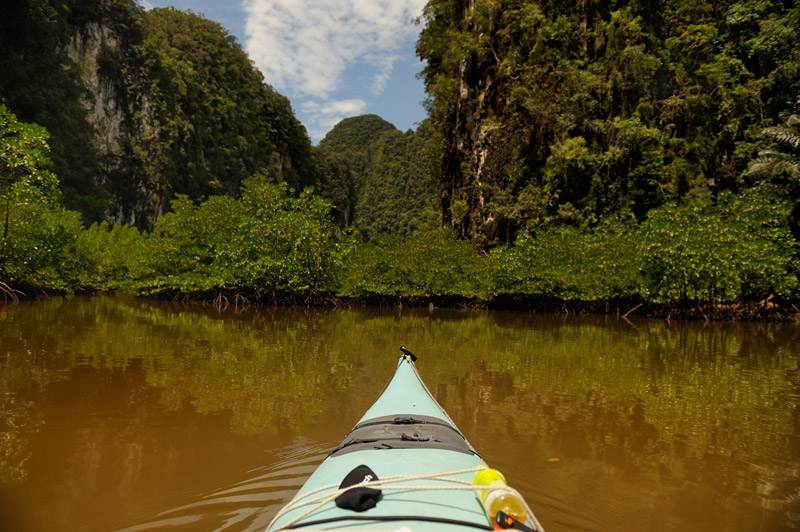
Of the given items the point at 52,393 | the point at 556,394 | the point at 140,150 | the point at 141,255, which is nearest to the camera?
the point at 52,393

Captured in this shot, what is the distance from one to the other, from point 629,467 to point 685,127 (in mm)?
17370

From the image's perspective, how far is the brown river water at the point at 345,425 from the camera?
8.21 ft

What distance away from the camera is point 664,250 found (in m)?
12.9

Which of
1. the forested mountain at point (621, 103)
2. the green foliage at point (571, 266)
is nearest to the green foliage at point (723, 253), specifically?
the green foliage at point (571, 266)

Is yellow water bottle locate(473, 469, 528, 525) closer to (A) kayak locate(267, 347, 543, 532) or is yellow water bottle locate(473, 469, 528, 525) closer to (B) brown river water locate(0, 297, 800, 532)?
(A) kayak locate(267, 347, 543, 532)

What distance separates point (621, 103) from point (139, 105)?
3502 cm

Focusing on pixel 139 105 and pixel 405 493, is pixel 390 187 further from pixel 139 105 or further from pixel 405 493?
pixel 405 493

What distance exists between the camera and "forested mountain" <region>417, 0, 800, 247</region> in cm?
1518

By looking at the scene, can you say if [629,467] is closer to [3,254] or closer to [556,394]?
[556,394]

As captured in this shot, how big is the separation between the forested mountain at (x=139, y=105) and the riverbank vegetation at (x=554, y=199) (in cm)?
1125

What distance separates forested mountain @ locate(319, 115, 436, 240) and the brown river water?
40728 millimetres

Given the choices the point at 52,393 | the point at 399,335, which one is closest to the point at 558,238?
the point at 399,335

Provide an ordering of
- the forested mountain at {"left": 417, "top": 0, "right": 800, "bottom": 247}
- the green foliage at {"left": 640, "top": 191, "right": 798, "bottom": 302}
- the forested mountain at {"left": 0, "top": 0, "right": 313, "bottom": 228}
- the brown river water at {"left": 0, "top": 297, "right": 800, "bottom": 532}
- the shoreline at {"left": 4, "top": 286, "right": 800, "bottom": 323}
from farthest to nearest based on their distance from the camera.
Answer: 1. the forested mountain at {"left": 0, "top": 0, "right": 313, "bottom": 228}
2. the forested mountain at {"left": 417, "top": 0, "right": 800, "bottom": 247}
3. the shoreline at {"left": 4, "top": 286, "right": 800, "bottom": 323}
4. the green foliage at {"left": 640, "top": 191, "right": 798, "bottom": 302}
5. the brown river water at {"left": 0, "top": 297, "right": 800, "bottom": 532}

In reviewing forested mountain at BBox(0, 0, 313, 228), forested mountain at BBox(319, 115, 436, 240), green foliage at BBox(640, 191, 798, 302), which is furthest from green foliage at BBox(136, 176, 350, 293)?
forested mountain at BBox(319, 115, 436, 240)
